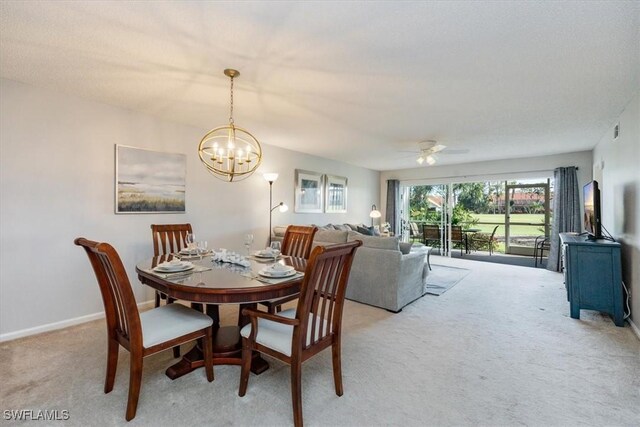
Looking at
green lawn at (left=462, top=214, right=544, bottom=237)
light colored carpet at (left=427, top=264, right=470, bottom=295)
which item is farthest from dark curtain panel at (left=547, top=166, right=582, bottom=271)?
green lawn at (left=462, top=214, right=544, bottom=237)

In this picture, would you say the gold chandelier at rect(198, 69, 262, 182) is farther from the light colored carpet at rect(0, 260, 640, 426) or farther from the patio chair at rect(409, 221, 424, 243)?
the patio chair at rect(409, 221, 424, 243)

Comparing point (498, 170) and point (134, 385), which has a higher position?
point (498, 170)

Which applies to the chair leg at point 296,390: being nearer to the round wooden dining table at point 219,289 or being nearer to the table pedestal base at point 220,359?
the round wooden dining table at point 219,289

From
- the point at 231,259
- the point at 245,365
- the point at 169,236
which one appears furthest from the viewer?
the point at 169,236

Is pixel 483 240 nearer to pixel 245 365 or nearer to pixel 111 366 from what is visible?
pixel 245 365

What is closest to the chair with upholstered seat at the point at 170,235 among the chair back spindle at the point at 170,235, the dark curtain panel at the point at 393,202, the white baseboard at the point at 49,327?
the chair back spindle at the point at 170,235

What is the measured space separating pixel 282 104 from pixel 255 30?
126 centimetres

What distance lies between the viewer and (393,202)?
7.89 m

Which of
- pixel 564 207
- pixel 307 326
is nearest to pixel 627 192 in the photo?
pixel 564 207

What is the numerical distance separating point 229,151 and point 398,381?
2.27m

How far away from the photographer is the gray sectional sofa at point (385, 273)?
11.1 ft

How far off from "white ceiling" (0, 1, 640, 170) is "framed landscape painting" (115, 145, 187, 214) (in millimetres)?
516

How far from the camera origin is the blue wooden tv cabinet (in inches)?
117

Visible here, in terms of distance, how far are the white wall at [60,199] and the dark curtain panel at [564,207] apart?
241 inches
